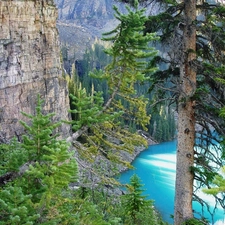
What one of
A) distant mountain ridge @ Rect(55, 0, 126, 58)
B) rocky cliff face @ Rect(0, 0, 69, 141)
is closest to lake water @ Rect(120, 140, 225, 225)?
rocky cliff face @ Rect(0, 0, 69, 141)

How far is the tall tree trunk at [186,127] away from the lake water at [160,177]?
874 centimetres

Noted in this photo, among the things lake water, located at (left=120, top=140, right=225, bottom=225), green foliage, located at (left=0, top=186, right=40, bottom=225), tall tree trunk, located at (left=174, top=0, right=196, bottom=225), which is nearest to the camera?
green foliage, located at (left=0, top=186, right=40, bottom=225)

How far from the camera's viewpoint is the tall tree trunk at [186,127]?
513 centimetres

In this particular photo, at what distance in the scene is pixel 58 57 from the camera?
24.9 metres

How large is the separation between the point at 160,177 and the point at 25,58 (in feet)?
60.2

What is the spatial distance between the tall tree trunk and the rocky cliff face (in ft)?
48.8

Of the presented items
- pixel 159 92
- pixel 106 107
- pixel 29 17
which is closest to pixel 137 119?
pixel 106 107

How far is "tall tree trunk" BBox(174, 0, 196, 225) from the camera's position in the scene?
5129 millimetres

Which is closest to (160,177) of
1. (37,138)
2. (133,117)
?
(133,117)

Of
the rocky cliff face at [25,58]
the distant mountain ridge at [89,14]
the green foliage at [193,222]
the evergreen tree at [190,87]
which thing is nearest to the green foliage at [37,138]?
the evergreen tree at [190,87]

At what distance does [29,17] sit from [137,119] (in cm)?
1959

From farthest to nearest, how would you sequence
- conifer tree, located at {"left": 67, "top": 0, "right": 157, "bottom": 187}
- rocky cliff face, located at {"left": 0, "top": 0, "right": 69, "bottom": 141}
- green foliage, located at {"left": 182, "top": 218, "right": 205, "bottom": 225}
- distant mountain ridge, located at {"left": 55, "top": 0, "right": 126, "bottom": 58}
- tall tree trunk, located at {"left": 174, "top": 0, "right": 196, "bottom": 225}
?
1. distant mountain ridge, located at {"left": 55, "top": 0, "right": 126, "bottom": 58}
2. rocky cliff face, located at {"left": 0, "top": 0, "right": 69, "bottom": 141}
3. tall tree trunk, located at {"left": 174, "top": 0, "right": 196, "bottom": 225}
4. green foliage, located at {"left": 182, "top": 218, "right": 205, "bottom": 225}
5. conifer tree, located at {"left": 67, "top": 0, "right": 157, "bottom": 187}

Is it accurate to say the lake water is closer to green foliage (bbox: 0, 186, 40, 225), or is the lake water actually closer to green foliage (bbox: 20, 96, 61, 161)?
green foliage (bbox: 20, 96, 61, 161)

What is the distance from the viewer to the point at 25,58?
22.0m
